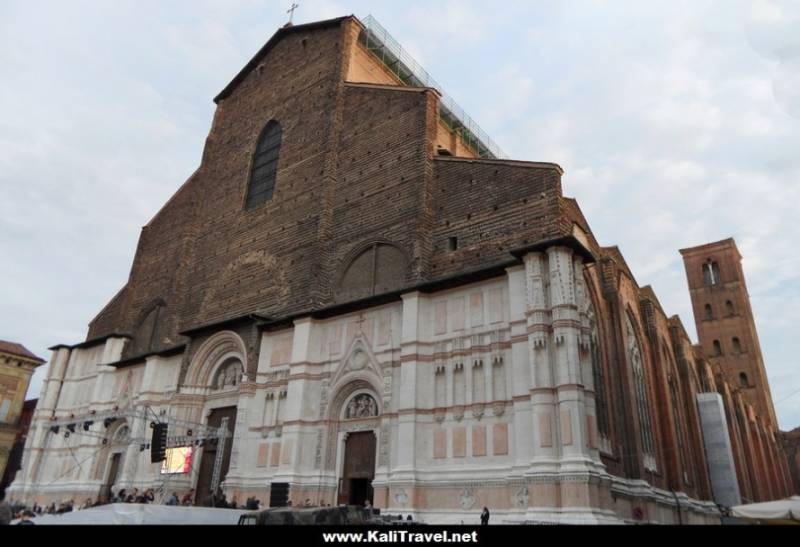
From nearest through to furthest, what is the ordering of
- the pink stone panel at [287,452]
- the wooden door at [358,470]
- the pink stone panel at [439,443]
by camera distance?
the pink stone panel at [439,443] → the wooden door at [358,470] → the pink stone panel at [287,452]

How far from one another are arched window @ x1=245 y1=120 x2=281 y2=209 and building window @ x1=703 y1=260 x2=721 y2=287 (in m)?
45.5

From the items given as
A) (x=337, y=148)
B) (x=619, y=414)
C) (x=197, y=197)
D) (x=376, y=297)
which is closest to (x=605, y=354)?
(x=619, y=414)

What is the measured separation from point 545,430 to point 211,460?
12.7m

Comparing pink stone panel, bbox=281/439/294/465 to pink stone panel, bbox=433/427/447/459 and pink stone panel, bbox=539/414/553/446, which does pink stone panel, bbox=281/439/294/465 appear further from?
pink stone panel, bbox=539/414/553/446

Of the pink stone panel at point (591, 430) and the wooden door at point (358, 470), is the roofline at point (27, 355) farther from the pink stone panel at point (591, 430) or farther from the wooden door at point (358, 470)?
the pink stone panel at point (591, 430)

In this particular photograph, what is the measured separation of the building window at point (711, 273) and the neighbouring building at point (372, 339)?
27.8 m

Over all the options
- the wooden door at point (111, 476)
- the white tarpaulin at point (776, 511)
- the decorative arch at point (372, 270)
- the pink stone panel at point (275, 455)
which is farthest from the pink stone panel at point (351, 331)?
the wooden door at point (111, 476)

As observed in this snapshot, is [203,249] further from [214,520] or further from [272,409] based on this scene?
[214,520]

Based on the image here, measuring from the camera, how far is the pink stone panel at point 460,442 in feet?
46.4

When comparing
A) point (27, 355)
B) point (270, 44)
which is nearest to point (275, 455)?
point (270, 44)

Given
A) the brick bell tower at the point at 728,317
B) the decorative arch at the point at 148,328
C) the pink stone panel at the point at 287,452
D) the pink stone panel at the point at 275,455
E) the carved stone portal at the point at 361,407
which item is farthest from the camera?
the brick bell tower at the point at 728,317

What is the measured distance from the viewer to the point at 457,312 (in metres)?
15.7

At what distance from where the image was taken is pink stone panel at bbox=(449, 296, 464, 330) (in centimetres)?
1552

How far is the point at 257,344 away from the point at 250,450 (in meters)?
3.60
